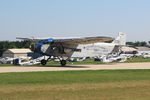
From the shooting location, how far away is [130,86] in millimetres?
18203

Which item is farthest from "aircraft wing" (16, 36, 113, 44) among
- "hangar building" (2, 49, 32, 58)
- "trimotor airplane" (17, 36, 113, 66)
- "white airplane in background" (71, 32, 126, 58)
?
"hangar building" (2, 49, 32, 58)

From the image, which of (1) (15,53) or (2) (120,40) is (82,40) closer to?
(2) (120,40)

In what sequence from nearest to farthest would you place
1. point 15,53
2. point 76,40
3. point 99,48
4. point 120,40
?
1. point 76,40
2. point 99,48
3. point 120,40
4. point 15,53

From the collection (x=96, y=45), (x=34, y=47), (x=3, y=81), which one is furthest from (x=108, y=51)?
(x=3, y=81)

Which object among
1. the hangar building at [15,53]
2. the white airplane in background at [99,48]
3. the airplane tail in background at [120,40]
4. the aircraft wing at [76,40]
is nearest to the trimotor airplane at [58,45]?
the aircraft wing at [76,40]

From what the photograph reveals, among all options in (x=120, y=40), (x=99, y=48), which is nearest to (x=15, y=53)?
(x=120, y=40)

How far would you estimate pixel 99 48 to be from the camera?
4469 cm

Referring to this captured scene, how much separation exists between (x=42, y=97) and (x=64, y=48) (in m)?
26.5

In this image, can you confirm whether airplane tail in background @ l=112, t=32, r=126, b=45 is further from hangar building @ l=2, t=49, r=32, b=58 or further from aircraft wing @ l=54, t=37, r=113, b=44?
hangar building @ l=2, t=49, r=32, b=58

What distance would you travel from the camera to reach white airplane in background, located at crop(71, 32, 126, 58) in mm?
42594

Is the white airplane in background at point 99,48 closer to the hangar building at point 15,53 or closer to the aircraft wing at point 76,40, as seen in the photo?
the aircraft wing at point 76,40

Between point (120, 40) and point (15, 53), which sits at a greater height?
point (120, 40)

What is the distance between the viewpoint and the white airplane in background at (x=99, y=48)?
42594 millimetres

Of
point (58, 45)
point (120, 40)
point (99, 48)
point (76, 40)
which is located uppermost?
point (76, 40)
